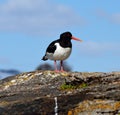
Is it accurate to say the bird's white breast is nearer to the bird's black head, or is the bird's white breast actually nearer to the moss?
the bird's black head

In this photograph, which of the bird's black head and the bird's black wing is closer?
the bird's black wing

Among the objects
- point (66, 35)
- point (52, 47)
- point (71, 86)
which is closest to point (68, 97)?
point (71, 86)

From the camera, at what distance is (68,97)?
1531cm

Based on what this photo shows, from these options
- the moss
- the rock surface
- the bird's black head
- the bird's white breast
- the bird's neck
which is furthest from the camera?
the bird's black head

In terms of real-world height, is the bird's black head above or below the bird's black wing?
above

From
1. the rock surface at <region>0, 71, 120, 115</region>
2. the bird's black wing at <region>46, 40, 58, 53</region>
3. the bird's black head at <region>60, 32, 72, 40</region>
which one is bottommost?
the rock surface at <region>0, 71, 120, 115</region>

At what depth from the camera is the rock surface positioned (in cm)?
1475

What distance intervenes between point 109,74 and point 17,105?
3731 millimetres

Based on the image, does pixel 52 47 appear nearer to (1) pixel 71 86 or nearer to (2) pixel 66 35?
(2) pixel 66 35

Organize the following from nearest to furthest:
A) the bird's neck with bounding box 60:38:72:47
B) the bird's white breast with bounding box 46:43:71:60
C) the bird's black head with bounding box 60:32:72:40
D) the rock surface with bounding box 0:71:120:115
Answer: the rock surface with bounding box 0:71:120:115 < the bird's white breast with bounding box 46:43:71:60 < the bird's neck with bounding box 60:38:72:47 < the bird's black head with bounding box 60:32:72:40

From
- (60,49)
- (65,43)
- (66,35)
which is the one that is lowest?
(60,49)

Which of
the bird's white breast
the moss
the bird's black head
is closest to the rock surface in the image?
the moss

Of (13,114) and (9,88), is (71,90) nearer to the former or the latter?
(13,114)

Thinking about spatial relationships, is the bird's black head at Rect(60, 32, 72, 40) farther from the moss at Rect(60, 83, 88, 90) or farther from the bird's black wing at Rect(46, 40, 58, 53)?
the moss at Rect(60, 83, 88, 90)
